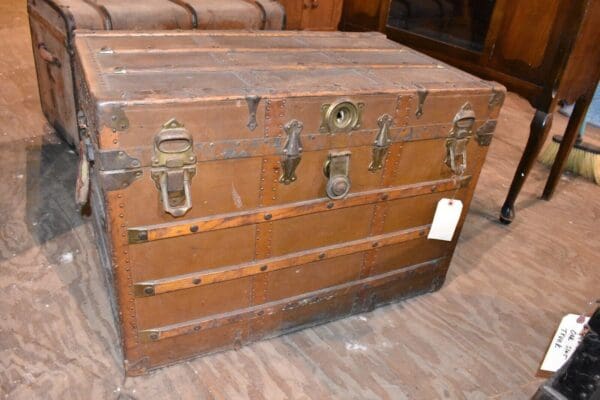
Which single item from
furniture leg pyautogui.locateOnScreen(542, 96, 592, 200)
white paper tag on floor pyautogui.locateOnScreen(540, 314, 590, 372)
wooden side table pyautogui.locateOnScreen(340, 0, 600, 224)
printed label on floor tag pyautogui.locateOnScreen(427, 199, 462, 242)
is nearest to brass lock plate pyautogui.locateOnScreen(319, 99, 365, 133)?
printed label on floor tag pyautogui.locateOnScreen(427, 199, 462, 242)

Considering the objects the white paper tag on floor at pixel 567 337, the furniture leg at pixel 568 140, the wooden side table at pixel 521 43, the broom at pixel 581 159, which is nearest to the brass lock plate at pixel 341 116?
the white paper tag on floor at pixel 567 337

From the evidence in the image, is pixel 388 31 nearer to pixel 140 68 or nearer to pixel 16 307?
pixel 140 68

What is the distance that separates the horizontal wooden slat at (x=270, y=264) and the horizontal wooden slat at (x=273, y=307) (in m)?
0.14

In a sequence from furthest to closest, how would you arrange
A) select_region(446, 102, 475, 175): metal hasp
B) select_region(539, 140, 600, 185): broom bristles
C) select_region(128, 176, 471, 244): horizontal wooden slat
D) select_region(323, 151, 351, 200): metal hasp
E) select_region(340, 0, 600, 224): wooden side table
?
1. select_region(539, 140, 600, 185): broom bristles
2. select_region(340, 0, 600, 224): wooden side table
3. select_region(446, 102, 475, 175): metal hasp
4. select_region(323, 151, 351, 200): metal hasp
5. select_region(128, 176, 471, 244): horizontal wooden slat

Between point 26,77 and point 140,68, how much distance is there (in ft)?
A: 8.85

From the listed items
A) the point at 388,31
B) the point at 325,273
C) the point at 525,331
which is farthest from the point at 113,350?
the point at 388,31

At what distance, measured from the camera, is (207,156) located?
1.26 metres

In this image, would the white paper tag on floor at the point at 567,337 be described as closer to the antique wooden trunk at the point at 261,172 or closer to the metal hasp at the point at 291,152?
the antique wooden trunk at the point at 261,172

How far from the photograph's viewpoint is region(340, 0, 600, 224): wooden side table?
1.92 metres

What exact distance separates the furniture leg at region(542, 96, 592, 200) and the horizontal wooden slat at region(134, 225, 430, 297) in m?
1.22

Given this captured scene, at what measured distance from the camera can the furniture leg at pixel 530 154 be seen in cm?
211

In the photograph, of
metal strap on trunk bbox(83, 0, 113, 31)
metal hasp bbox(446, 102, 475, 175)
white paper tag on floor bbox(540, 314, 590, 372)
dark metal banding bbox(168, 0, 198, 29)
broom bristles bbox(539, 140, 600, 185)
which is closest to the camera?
white paper tag on floor bbox(540, 314, 590, 372)

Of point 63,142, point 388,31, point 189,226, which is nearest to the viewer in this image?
point 189,226

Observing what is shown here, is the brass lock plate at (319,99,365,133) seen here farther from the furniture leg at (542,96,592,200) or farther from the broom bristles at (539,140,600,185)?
the broom bristles at (539,140,600,185)
